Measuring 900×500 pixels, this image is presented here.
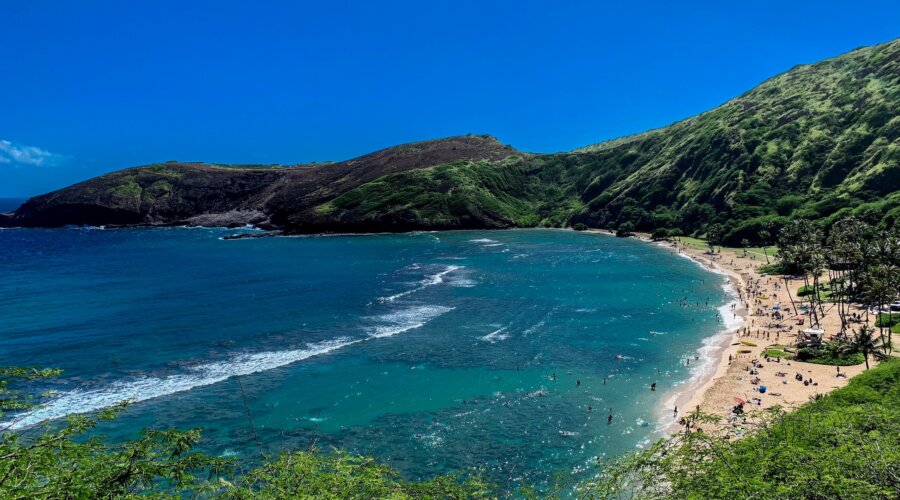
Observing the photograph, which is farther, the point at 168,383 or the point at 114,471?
the point at 168,383

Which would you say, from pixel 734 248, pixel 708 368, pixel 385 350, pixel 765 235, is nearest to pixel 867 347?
pixel 708 368

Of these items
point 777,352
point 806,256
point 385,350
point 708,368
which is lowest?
point 708,368

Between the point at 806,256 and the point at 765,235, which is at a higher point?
the point at 765,235

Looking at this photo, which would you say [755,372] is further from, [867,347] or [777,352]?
[867,347]

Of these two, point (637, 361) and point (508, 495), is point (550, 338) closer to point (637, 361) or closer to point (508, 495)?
point (637, 361)

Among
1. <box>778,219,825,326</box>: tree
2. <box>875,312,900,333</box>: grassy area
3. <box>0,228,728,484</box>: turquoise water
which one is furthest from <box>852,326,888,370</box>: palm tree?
<box>0,228,728,484</box>: turquoise water

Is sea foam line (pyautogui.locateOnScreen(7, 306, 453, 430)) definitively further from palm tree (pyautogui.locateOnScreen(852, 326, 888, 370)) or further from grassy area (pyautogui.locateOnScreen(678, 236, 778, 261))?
grassy area (pyautogui.locateOnScreen(678, 236, 778, 261))
